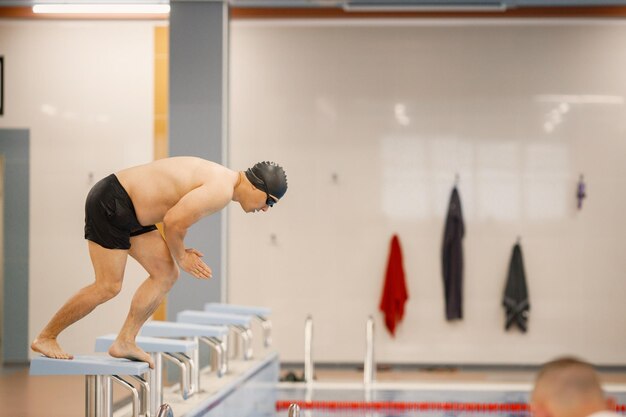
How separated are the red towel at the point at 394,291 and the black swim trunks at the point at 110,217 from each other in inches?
235

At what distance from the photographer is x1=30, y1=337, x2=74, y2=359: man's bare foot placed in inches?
181

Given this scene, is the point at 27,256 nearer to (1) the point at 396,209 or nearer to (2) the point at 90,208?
(1) the point at 396,209

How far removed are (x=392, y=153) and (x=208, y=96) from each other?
2.31 m

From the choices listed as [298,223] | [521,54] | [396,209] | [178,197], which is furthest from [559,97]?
[178,197]

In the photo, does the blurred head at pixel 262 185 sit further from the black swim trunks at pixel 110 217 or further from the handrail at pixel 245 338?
the handrail at pixel 245 338

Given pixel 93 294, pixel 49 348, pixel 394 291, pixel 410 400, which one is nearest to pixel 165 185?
pixel 93 294

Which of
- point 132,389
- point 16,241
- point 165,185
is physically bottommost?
point 132,389

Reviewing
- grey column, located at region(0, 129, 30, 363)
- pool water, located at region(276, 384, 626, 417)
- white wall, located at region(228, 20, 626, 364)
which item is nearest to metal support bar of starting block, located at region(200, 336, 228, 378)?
pool water, located at region(276, 384, 626, 417)

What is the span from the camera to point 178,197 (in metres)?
4.81

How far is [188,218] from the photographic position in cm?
460

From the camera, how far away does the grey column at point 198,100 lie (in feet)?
30.3

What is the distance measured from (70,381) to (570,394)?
20.3ft

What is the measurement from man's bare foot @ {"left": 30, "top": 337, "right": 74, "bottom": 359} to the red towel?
6.13 m

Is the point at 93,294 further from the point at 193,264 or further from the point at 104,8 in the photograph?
the point at 104,8
